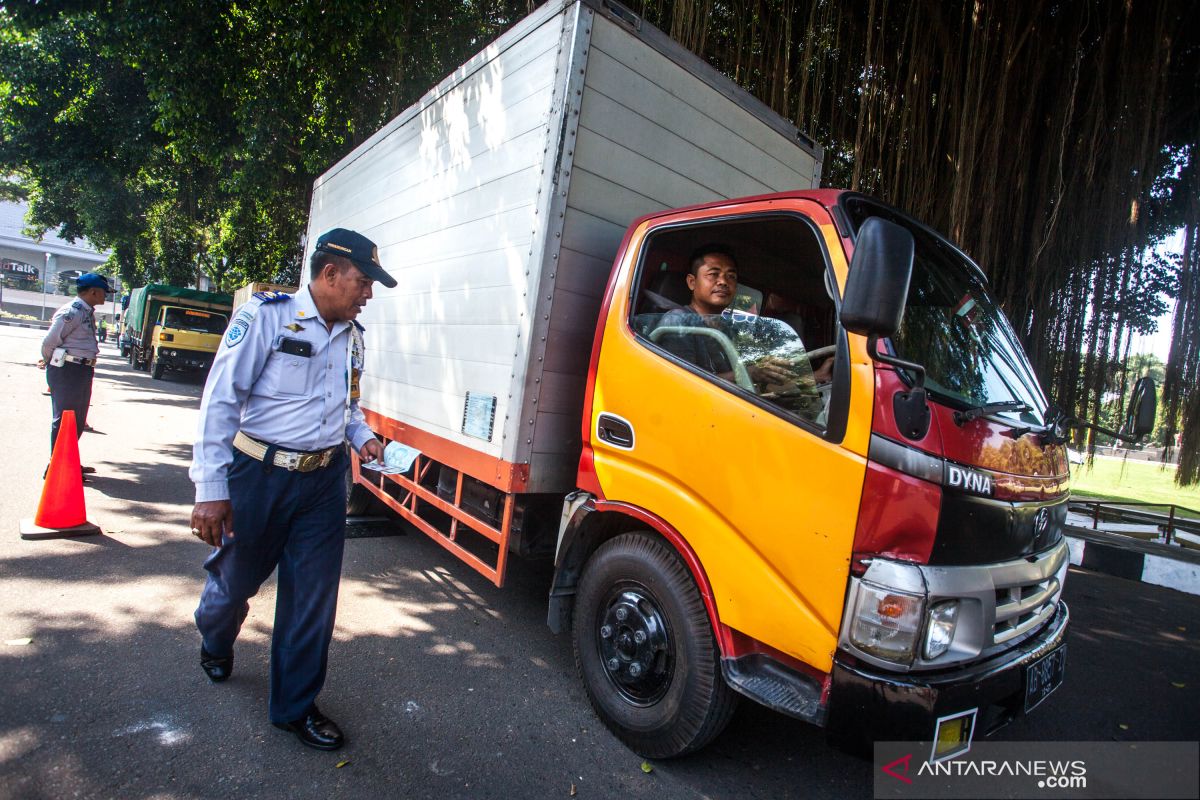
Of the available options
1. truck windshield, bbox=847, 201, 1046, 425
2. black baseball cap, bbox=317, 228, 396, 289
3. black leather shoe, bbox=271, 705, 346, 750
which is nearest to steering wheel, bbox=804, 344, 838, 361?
truck windshield, bbox=847, 201, 1046, 425

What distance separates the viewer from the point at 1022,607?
2059 mm

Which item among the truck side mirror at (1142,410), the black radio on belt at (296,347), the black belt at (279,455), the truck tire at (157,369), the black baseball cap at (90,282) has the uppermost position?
the black baseball cap at (90,282)

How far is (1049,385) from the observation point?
6.79m

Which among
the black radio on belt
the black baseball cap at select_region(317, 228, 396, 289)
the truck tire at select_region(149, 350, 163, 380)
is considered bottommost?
the truck tire at select_region(149, 350, 163, 380)

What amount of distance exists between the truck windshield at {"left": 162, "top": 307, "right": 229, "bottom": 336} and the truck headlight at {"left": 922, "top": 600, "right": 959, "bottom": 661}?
18004 mm

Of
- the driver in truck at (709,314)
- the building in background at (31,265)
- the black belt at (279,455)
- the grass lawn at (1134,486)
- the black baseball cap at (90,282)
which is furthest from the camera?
the building in background at (31,265)

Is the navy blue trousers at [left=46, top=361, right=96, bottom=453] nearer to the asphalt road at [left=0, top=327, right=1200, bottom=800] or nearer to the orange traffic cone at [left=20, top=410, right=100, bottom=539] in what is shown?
the asphalt road at [left=0, top=327, right=1200, bottom=800]

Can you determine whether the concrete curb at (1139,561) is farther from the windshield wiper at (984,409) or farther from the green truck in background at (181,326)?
the green truck in background at (181,326)

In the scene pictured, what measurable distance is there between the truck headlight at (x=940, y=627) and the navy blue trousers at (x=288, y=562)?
6.72 ft

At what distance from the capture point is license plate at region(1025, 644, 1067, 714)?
6.75 ft

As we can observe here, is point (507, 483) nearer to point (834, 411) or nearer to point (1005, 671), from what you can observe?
point (834, 411)

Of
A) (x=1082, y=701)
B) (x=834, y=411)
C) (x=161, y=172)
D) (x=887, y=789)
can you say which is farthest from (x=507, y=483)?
(x=161, y=172)

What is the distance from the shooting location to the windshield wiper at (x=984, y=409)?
6.26ft

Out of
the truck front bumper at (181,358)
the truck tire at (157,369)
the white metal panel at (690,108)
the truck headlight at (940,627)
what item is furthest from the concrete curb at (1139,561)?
the truck tire at (157,369)
